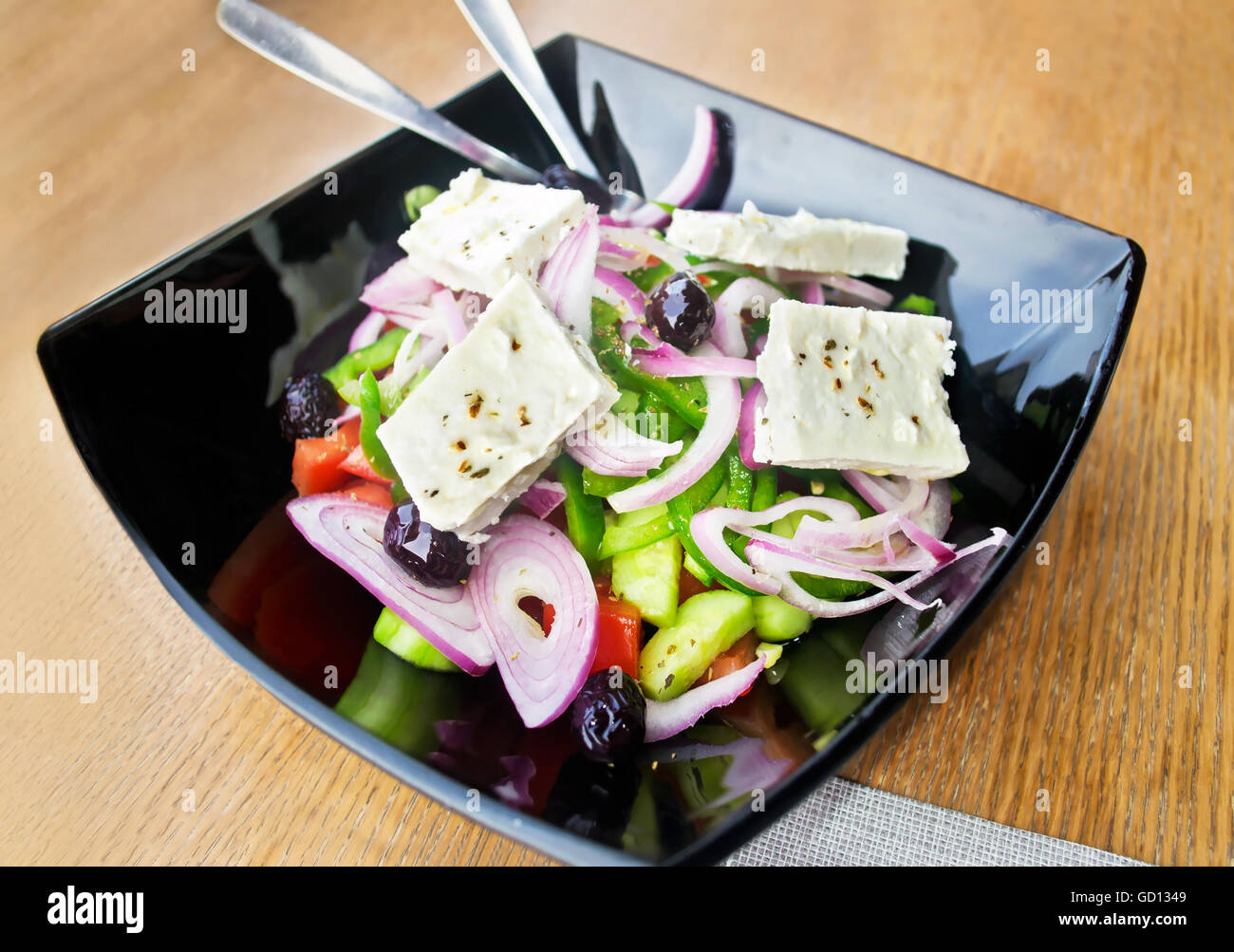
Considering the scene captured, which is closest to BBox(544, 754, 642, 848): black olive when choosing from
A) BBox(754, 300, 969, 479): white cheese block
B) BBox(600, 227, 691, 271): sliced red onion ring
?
BBox(754, 300, 969, 479): white cheese block

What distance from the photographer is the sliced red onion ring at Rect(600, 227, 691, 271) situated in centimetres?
201

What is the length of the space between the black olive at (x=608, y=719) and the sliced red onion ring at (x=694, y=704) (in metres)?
0.04

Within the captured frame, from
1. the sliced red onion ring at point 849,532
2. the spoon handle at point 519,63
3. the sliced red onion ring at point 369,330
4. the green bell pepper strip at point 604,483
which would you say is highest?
the spoon handle at point 519,63

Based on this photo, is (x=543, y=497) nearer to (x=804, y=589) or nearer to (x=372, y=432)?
(x=372, y=432)

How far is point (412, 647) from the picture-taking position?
164cm

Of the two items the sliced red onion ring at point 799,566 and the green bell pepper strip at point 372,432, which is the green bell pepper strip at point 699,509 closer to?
the sliced red onion ring at point 799,566

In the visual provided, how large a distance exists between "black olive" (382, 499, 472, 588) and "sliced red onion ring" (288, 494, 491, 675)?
0.03m

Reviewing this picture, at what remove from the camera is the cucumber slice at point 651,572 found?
1668mm

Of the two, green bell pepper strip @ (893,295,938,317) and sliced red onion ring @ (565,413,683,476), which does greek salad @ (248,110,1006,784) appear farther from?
green bell pepper strip @ (893,295,938,317)

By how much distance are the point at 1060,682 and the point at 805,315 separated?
0.85m

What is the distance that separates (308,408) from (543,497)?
1.92 ft

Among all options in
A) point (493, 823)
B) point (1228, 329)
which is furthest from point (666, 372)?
point (1228, 329)

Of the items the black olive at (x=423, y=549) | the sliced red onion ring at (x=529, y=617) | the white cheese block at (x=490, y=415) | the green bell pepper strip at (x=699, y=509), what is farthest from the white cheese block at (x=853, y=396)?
the black olive at (x=423, y=549)
